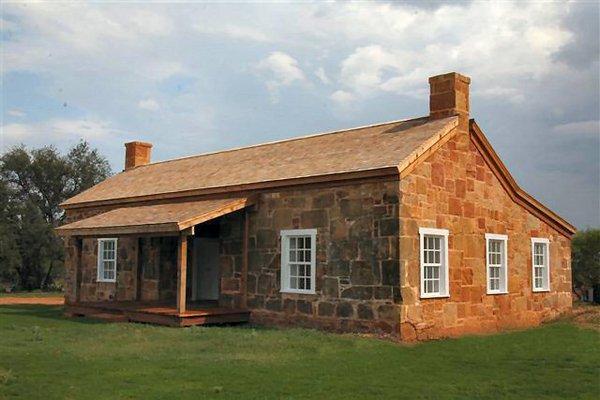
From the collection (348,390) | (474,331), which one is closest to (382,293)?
(474,331)

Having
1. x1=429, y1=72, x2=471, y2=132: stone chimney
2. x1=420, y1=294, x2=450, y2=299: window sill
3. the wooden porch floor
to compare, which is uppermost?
x1=429, y1=72, x2=471, y2=132: stone chimney

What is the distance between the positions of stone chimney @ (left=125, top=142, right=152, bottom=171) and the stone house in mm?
6911

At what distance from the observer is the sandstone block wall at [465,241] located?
1391 centimetres

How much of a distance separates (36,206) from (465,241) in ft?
93.5

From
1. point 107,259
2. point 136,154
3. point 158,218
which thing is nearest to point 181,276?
point 158,218

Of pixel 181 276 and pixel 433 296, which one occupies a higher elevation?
pixel 181 276

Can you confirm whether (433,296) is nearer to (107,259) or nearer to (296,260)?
(296,260)

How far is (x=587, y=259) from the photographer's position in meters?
31.0

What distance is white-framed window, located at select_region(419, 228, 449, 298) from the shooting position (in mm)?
14531

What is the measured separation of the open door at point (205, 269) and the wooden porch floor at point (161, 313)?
1.31 metres

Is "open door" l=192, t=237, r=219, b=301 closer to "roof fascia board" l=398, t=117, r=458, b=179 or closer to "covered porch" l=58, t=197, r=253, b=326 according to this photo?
"covered porch" l=58, t=197, r=253, b=326

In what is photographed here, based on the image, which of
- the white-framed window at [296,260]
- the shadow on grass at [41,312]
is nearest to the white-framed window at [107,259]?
the shadow on grass at [41,312]

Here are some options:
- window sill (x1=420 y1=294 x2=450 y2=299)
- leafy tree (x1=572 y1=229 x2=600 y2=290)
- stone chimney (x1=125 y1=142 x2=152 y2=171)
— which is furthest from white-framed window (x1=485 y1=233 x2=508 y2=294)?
stone chimney (x1=125 y1=142 x2=152 y2=171)

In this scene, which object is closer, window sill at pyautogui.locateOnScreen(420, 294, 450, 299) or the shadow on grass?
window sill at pyautogui.locateOnScreen(420, 294, 450, 299)
